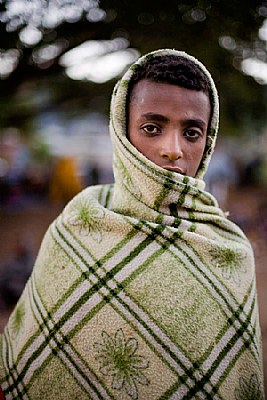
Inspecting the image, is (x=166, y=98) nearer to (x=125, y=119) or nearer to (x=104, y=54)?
(x=125, y=119)

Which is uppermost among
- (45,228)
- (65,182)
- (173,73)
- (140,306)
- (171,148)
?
(65,182)

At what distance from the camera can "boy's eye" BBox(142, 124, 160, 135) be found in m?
1.12

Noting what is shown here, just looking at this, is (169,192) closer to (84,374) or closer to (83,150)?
(84,374)

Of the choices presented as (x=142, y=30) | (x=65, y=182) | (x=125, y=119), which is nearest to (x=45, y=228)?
(x=65, y=182)

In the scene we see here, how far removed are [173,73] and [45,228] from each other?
6.19 metres

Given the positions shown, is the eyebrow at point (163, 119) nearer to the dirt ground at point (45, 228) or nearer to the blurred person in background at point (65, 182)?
the dirt ground at point (45, 228)

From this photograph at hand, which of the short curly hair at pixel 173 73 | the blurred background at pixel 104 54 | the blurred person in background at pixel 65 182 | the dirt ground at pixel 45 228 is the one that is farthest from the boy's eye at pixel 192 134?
the blurred person in background at pixel 65 182

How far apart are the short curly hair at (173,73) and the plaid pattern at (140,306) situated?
0.30ft

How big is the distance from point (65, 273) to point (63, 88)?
338 centimetres

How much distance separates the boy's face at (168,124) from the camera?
1.10 m

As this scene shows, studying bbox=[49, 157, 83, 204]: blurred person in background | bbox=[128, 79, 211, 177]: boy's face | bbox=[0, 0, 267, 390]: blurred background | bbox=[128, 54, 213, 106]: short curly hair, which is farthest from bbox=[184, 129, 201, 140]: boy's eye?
bbox=[49, 157, 83, 204]: blurred person in background

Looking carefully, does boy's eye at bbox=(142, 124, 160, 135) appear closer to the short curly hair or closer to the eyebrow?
the eyebrow

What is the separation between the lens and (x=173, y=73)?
1.13 meters

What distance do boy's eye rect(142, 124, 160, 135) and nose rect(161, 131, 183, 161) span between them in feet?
0.11
